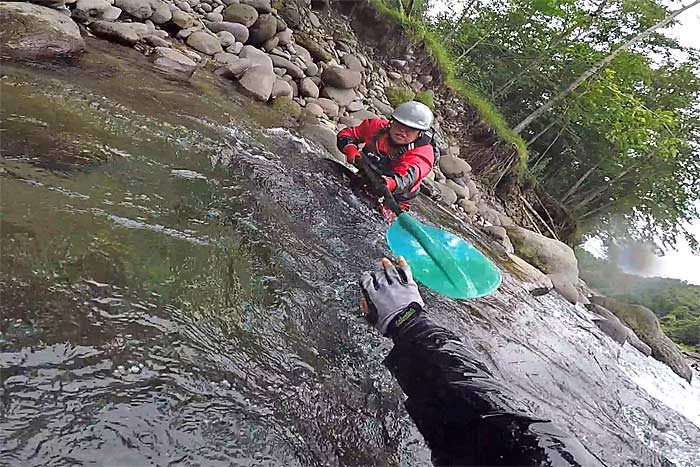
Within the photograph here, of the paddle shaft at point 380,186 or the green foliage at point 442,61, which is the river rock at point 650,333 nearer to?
the green foliage at point 442,61

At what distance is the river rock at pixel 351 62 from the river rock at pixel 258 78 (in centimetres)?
199

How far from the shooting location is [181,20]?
527cm

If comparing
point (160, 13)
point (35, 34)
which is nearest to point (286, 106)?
point (160, 13)

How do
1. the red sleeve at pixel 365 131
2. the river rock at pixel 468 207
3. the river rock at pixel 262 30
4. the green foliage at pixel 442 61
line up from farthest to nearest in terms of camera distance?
the green foliage at pixel 442 61 < the river rock at pixel 468 207 < the river rock at pixel 262 30 < the red sleeve at pixel 365 131

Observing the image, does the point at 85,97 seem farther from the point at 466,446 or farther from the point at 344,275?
the point at 466,446

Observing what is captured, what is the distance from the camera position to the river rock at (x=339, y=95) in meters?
6.31

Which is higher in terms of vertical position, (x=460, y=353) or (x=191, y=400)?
(x=460, y=353)

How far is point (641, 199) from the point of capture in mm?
15398

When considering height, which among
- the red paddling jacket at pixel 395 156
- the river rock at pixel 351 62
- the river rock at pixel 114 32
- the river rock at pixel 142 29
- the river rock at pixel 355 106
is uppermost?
the red paddling jacket at pixel 395 156

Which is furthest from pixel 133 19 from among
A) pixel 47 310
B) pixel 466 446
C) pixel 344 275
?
pixel 466 446

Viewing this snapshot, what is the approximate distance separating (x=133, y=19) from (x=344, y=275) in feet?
11.7

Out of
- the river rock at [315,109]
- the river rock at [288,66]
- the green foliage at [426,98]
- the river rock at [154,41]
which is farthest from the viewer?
the green foliage at [426,98]

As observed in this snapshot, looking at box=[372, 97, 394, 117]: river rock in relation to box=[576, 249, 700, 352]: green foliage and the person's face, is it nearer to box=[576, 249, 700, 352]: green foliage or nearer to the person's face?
the person's face

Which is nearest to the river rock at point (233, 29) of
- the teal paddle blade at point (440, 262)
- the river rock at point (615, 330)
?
the teal paddle blade at point (440, 262)
